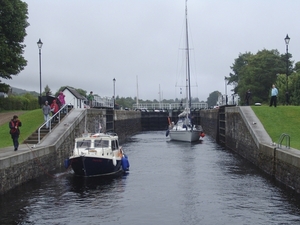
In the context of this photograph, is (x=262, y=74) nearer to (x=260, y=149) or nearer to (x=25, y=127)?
(x=260, y=149)

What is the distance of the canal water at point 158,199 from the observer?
16875 mm

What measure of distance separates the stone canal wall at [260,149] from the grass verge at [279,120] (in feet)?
2.34

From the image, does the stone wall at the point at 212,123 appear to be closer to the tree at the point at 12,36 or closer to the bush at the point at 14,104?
the bush at the point at 14,104

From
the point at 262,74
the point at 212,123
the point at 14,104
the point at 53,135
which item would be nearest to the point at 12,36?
the point at 14,104

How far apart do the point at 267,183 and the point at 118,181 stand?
7906mm

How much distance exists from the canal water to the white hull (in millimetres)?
21340

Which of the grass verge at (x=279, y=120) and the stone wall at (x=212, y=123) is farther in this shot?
the stone wall at (x=212, y=123)

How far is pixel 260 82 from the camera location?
295ft

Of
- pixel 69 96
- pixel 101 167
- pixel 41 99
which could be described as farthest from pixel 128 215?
pixel 69 96

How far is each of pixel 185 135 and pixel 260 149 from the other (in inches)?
929

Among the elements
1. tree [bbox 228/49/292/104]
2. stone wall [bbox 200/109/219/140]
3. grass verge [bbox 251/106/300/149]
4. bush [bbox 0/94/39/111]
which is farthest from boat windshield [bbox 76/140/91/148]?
tree [bbox 228/49/292/104]

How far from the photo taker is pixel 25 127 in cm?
3306

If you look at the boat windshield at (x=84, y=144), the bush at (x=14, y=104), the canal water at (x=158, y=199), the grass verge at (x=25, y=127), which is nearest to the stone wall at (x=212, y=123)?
the bush at (x=14, y=104)

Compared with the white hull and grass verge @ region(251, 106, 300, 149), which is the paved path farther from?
the white hull
